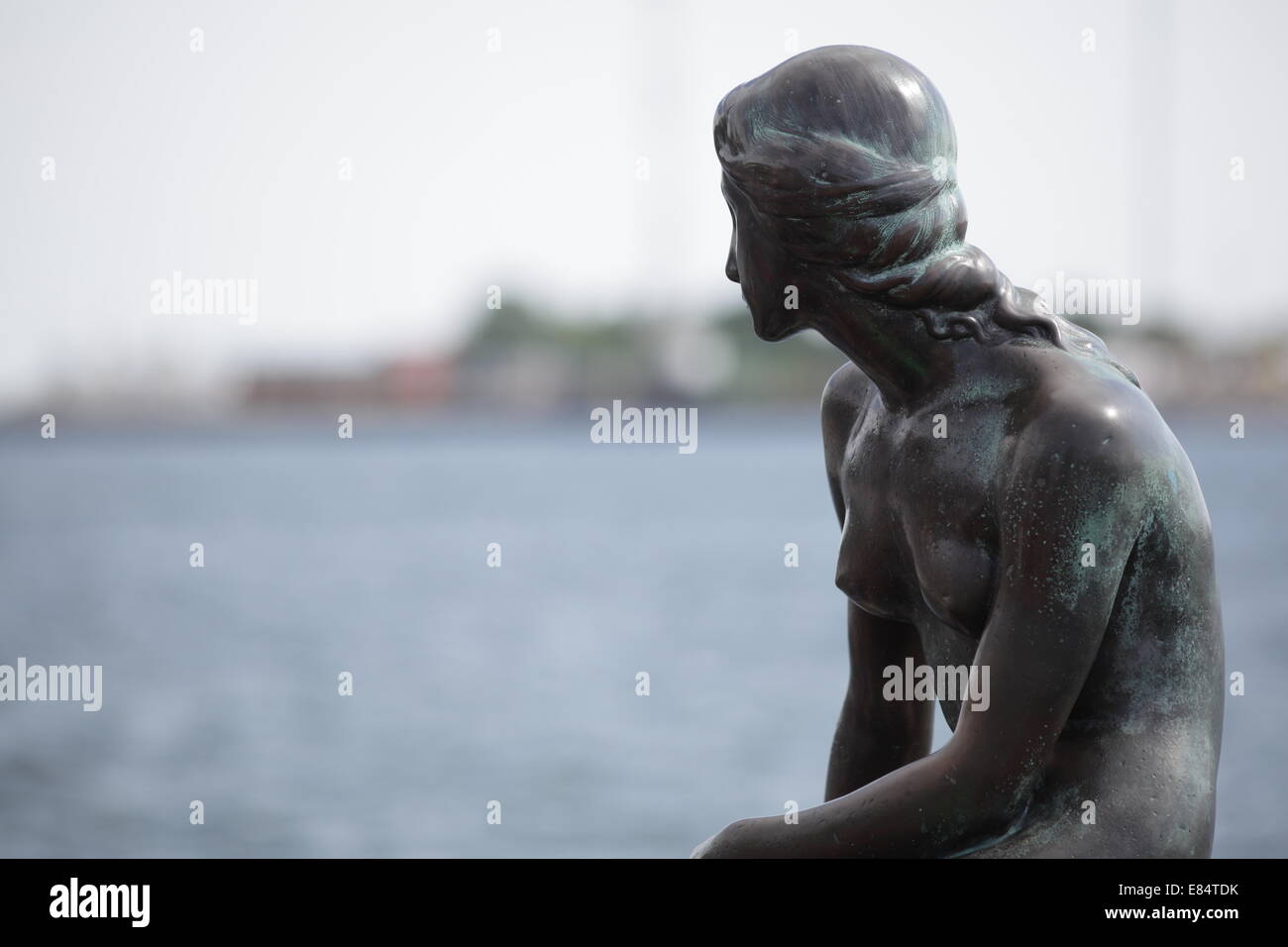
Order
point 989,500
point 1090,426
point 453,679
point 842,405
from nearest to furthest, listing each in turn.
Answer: point 1090,426 → point 989,500 → point 842,405 → point 453,679

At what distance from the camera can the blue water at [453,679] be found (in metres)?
17.7

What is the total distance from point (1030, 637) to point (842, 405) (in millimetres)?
885

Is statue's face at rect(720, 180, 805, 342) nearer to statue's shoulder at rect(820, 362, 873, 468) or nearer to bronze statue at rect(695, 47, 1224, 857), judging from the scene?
bronze statue at rect(695, 47, 1224, 857)

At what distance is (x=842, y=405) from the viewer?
3910mm

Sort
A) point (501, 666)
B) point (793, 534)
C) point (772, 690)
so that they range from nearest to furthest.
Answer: point (772, 690)
point (501, 666)
point (793, 534)

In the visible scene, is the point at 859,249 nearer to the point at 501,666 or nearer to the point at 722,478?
the point at 501,666

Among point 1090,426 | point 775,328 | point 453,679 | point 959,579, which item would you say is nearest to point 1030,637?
point 959,579

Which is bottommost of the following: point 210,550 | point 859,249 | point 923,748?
point 210,550

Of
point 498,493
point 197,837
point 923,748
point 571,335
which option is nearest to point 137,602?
point 197,837

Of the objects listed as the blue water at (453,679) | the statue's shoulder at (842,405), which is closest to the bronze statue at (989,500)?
the statue's shoulder at (842,405)

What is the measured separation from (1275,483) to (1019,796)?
89.1 meters

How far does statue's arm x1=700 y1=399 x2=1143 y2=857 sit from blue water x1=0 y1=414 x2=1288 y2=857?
39.9ft

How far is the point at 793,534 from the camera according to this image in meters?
58.6

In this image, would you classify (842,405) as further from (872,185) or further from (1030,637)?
(1030,637)
